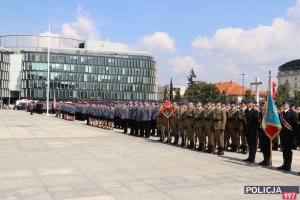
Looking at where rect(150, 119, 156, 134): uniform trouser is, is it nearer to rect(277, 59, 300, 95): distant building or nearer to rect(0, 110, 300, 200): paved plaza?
rect(0, 110, 300, 200): paved plaza

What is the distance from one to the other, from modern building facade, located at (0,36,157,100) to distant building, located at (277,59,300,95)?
4924cm

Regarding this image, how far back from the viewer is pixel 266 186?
812cm

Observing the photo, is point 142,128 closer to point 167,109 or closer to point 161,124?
point 161,124

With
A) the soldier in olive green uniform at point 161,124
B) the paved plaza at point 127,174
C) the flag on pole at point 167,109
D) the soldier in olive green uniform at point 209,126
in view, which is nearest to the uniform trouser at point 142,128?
the soldier in olive green uniform at point 161,124

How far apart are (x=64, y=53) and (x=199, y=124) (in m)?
95.6

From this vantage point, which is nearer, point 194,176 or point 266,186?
point 266,186

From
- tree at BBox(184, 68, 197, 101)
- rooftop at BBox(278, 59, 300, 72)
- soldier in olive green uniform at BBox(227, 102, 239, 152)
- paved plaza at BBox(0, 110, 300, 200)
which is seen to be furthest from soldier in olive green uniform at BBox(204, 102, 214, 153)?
rooftop at BBox(278, 59, 300, 72)

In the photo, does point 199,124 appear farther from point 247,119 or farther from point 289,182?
point 289,182

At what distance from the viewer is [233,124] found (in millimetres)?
14195

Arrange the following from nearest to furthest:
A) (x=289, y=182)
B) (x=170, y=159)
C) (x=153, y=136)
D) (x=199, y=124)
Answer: (x=289, y=182), (x=170, y=159), (x=199, y=124), (x=153, y=136)

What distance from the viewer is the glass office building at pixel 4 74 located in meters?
104

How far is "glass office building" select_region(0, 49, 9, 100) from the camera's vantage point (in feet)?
341

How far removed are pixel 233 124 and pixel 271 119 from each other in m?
3.08

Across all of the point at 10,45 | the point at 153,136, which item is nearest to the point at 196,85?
the point at 10,45
